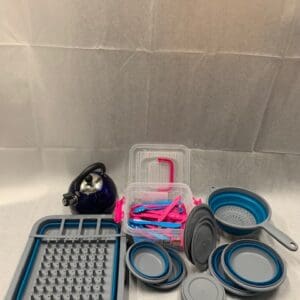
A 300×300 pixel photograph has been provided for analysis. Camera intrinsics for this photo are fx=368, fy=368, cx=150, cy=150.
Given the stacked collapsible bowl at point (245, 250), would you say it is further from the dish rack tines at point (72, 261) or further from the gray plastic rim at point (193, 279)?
the dish rack tines at point (72, 261)

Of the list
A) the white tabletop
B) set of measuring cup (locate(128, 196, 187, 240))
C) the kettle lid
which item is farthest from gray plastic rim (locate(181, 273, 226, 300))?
the kettle lid

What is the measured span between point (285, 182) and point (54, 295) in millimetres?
833

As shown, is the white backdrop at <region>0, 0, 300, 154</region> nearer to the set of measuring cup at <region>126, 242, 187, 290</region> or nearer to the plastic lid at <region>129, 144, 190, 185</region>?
the plastic lid at <region>129, 144, 190, 185</region>

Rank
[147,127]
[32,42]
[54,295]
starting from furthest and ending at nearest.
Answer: [147,127]
[32,42]
[54,295]

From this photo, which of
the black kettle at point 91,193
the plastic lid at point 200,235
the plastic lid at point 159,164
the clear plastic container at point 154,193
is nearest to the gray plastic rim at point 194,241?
the plastic lid at point 200,235

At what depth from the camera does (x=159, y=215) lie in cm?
111

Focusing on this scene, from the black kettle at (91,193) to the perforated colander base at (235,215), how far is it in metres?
0.35

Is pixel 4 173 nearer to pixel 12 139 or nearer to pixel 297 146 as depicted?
pixel 12 139

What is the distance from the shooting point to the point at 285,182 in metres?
1.28

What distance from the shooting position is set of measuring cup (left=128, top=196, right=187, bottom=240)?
1.07 m

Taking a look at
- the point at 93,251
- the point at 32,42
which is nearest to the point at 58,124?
the point at 32,42

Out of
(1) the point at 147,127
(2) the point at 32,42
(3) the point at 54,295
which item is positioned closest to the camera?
(3) the point at 54,295

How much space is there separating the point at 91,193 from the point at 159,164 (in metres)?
0.24

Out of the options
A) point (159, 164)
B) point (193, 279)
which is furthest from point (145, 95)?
point (193, 279)
